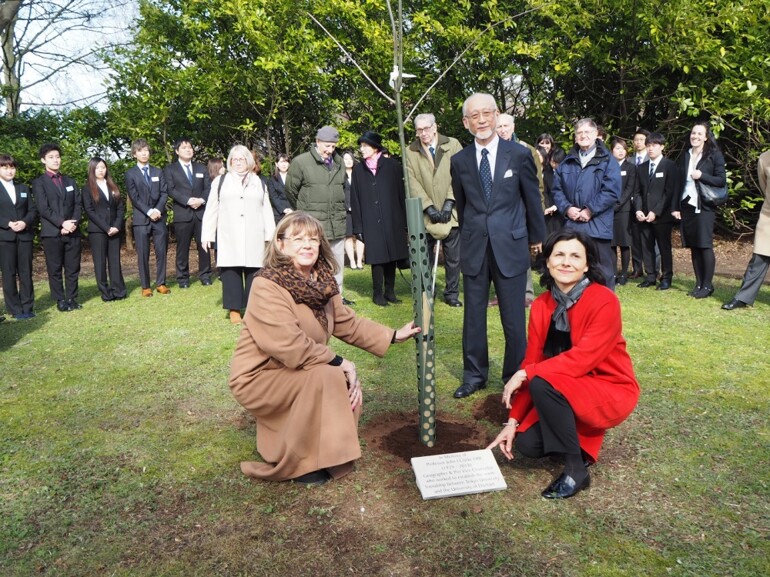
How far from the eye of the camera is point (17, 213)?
8.62 meters

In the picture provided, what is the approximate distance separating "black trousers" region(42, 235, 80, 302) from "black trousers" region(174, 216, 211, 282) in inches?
74.2

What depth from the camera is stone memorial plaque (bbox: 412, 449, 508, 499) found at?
358cm

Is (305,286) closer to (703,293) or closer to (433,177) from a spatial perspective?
(433,177)

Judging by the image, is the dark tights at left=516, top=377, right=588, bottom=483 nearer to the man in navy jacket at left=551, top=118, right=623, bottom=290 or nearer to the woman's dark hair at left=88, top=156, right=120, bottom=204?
the man in navy jacket at left=551, top=118, right=623, bottom=290

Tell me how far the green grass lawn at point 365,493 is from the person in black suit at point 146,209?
4.07 m

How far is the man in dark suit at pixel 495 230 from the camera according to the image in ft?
16.0

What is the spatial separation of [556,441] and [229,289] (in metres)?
5.19

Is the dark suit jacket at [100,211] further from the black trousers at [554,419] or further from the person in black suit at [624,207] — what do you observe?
the black trousers at [554,419]

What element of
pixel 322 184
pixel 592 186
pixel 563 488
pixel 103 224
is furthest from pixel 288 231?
pixel 103 224

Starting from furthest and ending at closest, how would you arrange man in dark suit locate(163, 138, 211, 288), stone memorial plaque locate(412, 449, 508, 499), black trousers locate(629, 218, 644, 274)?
man in dark suit locate(163, 138, 211, 288) → black trousers locate(629, 218, 644, 274) → stone memorial plaque locate(412, 449, 508, 499)

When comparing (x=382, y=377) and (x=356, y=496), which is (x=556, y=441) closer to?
(x=356, y=496)

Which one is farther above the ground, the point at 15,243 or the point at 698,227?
the point at 15,243

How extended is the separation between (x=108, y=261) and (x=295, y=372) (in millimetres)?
7138

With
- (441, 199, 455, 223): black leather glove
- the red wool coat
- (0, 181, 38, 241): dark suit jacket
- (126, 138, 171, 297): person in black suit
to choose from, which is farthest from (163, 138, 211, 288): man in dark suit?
the red wool coat
